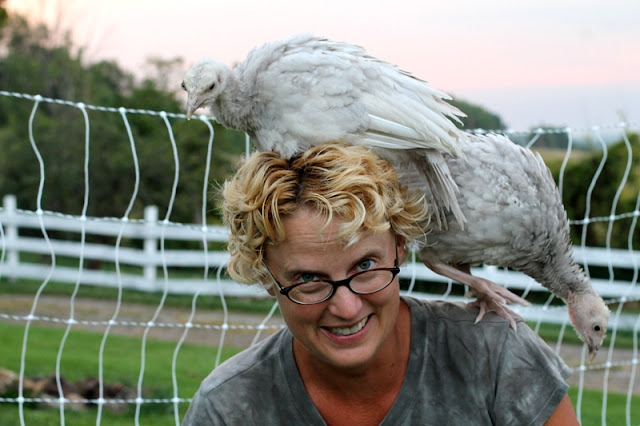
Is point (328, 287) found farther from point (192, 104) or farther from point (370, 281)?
point (192, 104)

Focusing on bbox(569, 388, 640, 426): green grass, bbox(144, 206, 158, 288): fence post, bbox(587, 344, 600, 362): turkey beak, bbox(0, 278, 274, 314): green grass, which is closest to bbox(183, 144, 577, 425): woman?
bbox(587, 344, 600, 362): turkey beak

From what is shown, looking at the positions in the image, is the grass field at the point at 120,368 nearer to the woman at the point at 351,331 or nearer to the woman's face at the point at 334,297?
the woman at the point at 351,331

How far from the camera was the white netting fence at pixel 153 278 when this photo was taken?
4824 millimetres

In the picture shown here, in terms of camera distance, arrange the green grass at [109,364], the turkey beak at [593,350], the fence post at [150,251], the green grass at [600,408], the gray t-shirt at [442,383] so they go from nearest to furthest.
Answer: the gray t-shirt at [442,383] → the turkey beak at [593,350] → the green grass at [109,364] → the green grass at [600,408] → the fence post at [150,251]

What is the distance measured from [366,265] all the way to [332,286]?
4.0 inches

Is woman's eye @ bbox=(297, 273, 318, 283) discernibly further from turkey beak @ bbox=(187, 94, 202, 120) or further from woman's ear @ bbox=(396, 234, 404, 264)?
turkey beak @ bbox=(187, 94, 202, 120)

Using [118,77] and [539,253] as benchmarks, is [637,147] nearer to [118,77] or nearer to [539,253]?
[539,253]

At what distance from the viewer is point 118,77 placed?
1371cm

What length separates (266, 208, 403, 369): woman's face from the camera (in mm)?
1779

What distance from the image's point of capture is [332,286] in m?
1.79

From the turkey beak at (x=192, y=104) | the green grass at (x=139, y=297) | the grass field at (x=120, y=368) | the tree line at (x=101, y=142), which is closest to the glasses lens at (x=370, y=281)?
the turkey beak at (x=192, y=104)

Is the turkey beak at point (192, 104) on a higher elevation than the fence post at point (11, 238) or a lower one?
higher

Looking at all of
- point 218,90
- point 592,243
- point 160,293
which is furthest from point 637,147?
point 218,90

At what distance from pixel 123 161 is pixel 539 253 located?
10192 mm
